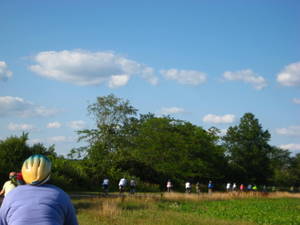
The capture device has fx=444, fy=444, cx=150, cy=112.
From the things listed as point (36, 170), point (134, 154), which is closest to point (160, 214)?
point (36, 170)

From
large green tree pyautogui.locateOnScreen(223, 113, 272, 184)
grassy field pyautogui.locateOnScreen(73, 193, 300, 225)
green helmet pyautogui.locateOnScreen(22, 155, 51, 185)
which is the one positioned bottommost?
grassy field pyautogui.locateOnScreen(73, 193, 300, 225)

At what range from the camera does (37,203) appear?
3.49 m

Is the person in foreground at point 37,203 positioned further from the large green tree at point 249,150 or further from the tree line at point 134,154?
the large green tree at point 249,150

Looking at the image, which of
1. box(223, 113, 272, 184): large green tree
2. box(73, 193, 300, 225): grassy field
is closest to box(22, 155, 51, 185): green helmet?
box(73, 193, 300, 225): grassy field

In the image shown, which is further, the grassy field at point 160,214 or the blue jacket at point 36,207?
the grassy field at point 160,214

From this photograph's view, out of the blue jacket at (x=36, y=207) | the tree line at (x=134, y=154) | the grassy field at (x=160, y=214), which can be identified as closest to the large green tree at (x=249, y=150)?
the tree line at (x=134, y=154)

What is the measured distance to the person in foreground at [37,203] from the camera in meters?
3.46

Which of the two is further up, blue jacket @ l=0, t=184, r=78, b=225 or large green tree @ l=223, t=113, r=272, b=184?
large green tree @ l=223, t=113, r=272, b=184

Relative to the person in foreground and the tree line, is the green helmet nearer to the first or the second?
the person in foreground

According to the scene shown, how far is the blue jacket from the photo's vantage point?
11.3 feet

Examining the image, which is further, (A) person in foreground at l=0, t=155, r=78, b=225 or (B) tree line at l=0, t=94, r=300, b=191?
(B) tree line at l=0, t=94, r=300, b=191

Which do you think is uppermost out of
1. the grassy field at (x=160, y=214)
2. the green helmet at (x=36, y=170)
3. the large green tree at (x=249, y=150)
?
the large green tree at (x=249, y=150)

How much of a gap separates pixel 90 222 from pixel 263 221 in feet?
34.4

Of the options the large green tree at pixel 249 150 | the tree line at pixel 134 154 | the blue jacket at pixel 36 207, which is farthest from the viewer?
the large green tree at pixel 249 150
